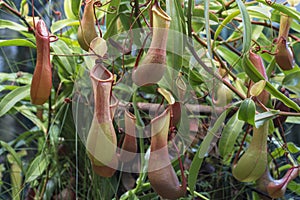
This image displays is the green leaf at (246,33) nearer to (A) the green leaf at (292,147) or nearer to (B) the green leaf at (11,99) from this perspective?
(A) the green leaf at (292,147)

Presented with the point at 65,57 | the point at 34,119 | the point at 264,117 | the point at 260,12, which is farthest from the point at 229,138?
the point at 34,119

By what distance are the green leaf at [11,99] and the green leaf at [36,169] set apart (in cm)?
12

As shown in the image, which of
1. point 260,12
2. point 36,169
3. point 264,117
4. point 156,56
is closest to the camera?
point 156,56

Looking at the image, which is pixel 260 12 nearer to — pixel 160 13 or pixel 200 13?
pixel 200 13

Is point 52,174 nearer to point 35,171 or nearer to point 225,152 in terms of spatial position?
point 35,171

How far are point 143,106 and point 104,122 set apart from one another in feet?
1.08

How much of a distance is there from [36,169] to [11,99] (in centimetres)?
15

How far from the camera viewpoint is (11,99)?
74 centimetres

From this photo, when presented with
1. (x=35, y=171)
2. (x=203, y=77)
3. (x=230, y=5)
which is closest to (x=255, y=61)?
(x=203, y=77)

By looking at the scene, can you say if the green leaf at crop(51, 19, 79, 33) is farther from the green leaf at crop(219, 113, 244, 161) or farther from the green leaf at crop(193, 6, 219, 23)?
the green leaf at crop(219, 113, 244, 161)

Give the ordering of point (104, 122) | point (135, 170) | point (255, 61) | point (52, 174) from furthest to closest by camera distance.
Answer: point (52, 174), point (135, 170), point (255, 61), point (104, 122)

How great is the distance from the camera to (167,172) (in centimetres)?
49

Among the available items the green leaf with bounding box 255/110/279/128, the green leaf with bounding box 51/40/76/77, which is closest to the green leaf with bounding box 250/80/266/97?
the green leaf with bounding box 255/110/279/128

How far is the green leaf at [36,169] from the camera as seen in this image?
31.0 inches
